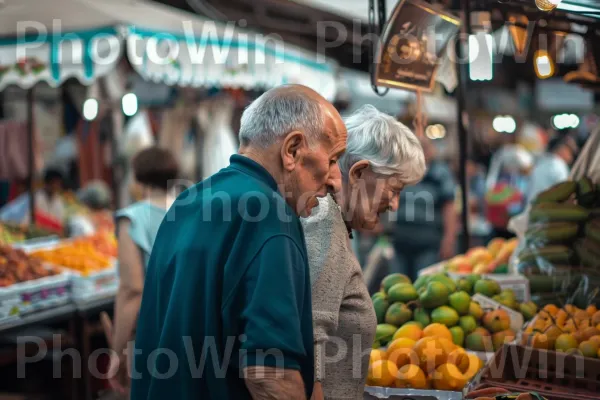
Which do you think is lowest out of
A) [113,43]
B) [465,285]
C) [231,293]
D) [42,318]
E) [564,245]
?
[42,318]

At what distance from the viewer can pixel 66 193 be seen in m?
8.95

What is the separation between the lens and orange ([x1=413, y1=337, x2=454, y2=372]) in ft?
9.50

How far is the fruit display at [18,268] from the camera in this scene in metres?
5.23

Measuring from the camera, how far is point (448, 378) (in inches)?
112

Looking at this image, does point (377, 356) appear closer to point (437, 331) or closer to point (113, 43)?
point (437, 331)

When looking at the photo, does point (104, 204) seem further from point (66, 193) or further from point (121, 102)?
point (121, 102)

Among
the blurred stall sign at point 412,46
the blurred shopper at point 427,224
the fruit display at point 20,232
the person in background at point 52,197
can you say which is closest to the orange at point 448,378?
the blurred stall sign at point 412,46

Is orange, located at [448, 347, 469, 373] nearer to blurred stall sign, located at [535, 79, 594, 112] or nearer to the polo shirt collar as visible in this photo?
the polo shirt collar

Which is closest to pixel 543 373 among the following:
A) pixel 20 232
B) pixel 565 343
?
pixel 565 343

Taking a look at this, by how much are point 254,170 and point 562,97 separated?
14660mm

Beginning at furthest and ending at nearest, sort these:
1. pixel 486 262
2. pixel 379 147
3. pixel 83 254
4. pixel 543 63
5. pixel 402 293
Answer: pixel 83 254
pixel 486 262
pixel 543 63
pixel 402 293
pixel 379 147

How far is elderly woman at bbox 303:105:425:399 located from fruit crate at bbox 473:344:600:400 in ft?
2.02

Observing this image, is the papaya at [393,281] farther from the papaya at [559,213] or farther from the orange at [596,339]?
the papaya at [559,213]

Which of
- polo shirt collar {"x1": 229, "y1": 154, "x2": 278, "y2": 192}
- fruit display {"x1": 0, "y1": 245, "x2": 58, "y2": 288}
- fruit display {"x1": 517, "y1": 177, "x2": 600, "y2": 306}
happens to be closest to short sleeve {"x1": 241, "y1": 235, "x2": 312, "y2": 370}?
polo shirt collar {"x1": 229, "y1": 154, "x2": 278, "y2": 192}
